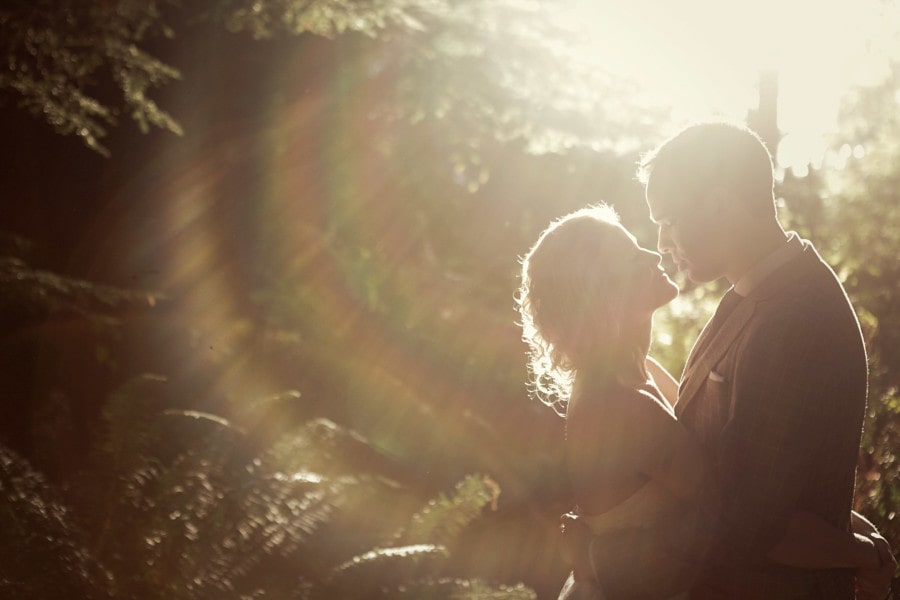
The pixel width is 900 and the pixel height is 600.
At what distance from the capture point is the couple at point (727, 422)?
6.17 ft

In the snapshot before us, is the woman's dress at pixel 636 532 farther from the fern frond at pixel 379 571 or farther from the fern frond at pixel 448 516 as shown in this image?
the fern frond at pixel 448 516

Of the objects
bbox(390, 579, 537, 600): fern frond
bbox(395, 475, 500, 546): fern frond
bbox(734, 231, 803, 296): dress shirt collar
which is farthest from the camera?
bbox(395, 475, 500, 546): fern frond

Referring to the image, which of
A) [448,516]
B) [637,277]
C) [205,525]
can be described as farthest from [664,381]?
[205,525]

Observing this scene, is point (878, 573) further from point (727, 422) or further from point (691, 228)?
point (691, 228)

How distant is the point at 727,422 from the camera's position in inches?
76.7

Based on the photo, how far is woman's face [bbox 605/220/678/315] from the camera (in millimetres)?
2516

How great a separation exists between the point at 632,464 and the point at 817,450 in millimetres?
456

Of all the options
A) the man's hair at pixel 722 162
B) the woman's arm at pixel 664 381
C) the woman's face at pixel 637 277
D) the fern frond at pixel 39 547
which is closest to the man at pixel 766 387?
the man's hair at pixel 722 162

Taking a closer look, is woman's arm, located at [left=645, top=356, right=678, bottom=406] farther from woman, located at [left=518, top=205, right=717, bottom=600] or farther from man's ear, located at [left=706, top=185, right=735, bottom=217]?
man's ear, located at [left=706, top=185, right=735, bottom=217]

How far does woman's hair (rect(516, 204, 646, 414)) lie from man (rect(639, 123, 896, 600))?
0.27 m

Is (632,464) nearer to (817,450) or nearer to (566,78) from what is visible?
(817,450)

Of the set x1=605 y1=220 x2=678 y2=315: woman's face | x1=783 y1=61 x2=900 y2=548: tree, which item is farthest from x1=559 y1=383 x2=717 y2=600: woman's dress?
x1=783 y1=61 x2=900 y2=548: tree

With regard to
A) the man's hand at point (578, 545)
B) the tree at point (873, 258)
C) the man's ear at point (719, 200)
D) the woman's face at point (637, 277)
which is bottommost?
the man's hand at point (578, 545)

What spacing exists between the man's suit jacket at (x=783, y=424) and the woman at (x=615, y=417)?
10cm
